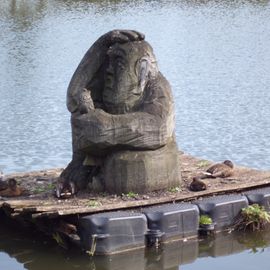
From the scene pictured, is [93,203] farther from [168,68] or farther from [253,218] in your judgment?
[168,68]

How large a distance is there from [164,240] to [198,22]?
1192 inches

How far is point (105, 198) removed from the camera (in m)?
10.8

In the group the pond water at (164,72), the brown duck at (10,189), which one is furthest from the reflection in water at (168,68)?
the brown duck at (10,189)

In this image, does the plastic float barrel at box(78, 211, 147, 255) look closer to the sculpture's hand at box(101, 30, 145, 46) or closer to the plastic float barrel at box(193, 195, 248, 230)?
the plastic float barrel at box(193, 195, 248, 230)

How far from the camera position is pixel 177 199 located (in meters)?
10.9

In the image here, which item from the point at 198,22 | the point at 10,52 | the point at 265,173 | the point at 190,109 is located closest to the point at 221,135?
the point at 190,109

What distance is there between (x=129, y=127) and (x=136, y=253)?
1489 millimetres

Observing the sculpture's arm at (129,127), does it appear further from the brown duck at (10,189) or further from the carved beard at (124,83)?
the brown duck at (10,189)

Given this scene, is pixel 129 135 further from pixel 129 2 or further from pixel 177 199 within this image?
pixel 129 2

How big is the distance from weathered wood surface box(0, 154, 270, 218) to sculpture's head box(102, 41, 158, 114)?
1.17 m

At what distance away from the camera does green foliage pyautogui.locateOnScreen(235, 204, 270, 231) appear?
11.1m

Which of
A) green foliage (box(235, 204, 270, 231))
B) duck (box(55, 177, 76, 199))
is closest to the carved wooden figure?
duck (box(55, 177, 76, 199))

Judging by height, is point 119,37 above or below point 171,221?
above

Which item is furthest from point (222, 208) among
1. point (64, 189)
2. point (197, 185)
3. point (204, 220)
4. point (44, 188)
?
point (44, 188)
